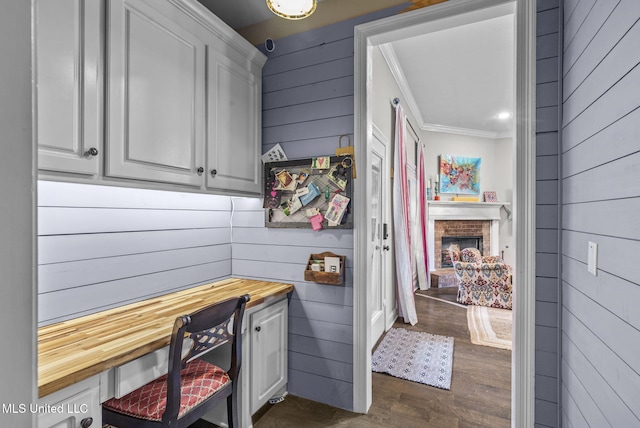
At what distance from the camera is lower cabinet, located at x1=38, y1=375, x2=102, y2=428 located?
0.91 m

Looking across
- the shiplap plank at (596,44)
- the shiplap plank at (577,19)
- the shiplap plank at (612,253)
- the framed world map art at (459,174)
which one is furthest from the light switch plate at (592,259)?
the framed world map art at (459,174)

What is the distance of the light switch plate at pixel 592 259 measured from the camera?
107 cm

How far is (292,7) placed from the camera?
5.15 ft

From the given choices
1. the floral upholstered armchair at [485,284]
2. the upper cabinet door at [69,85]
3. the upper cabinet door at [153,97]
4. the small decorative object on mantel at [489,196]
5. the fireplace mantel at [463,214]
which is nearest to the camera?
the upper cabinet door at [69,85]

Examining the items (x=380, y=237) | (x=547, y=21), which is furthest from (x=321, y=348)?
(x=547, y=21)

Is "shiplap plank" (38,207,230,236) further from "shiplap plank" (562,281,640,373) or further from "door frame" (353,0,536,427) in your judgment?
"shiplap plank" (562,281,640,373)

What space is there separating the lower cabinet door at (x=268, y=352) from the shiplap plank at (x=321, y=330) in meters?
0.08

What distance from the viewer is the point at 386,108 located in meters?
3.31

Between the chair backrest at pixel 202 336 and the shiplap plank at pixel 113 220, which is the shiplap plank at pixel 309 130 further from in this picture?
the chair backrest at pixel 202 336

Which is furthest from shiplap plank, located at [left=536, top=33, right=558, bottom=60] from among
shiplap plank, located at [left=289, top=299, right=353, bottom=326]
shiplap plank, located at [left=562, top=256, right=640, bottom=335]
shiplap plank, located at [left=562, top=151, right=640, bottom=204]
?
shiplap plank, located at [left=289, top=299, right=353, bottom=326]

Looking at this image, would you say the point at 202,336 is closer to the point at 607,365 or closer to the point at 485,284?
the point at 607,365

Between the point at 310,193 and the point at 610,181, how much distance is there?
58.7 inches

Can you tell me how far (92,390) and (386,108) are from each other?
3.18 metres

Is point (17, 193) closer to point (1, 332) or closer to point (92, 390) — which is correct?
point (1, 332)
